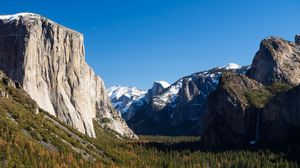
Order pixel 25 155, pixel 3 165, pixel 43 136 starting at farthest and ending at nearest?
pixel 43 136, pixel 25 155, pixel 3 165

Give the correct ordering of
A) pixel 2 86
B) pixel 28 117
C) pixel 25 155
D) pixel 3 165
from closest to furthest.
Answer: pixel 3 165 < pixel 25 155 < pixel 28 117 < pixel 2 86

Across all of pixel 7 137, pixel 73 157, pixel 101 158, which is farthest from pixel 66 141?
pixel 7 137

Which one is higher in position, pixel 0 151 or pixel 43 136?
pixel 43 136

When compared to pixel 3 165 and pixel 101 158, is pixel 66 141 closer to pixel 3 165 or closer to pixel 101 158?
pixel 101 158

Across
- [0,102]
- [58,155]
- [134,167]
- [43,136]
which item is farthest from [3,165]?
[134,167]

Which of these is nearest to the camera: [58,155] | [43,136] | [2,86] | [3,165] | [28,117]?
[3,165]

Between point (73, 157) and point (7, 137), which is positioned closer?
point (7, 137)

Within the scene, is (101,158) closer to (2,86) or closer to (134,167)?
(134,167)

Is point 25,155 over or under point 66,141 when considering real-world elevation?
under

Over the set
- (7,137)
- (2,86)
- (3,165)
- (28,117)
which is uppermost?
(2,86)
